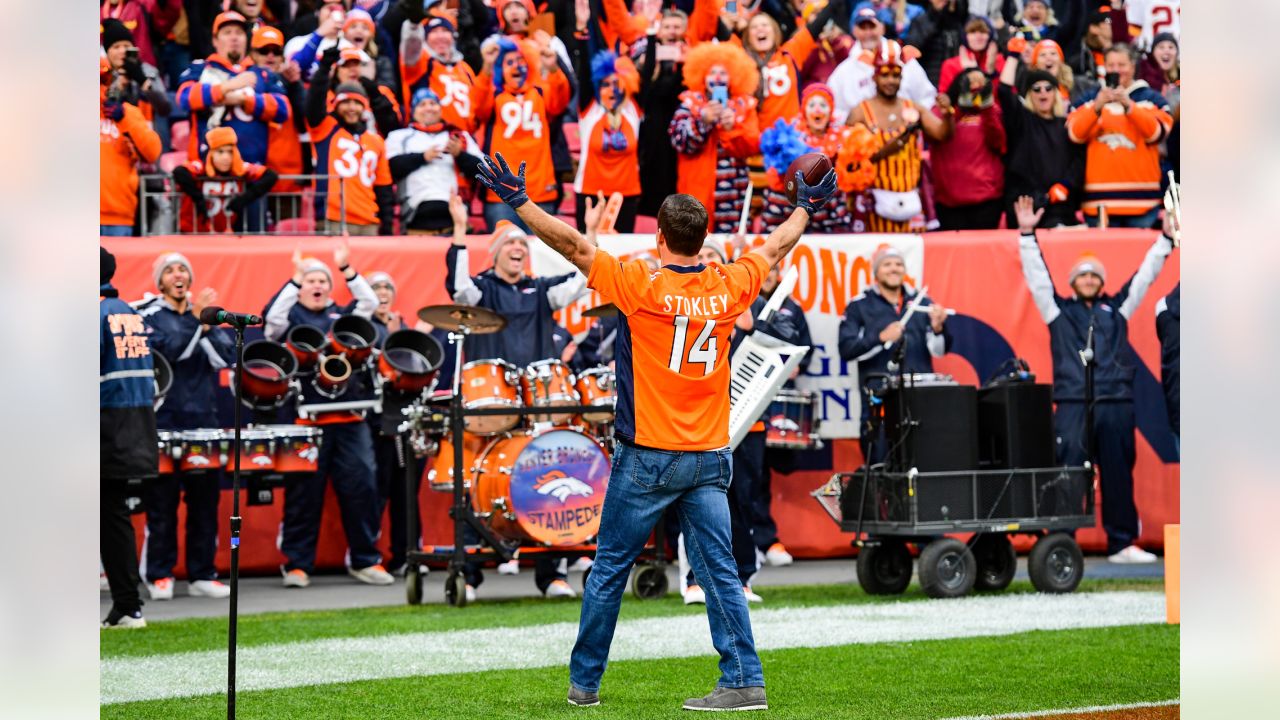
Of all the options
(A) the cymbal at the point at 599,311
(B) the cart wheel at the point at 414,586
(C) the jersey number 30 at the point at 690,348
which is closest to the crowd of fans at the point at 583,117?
(A) the cymbal at the point at 599,311

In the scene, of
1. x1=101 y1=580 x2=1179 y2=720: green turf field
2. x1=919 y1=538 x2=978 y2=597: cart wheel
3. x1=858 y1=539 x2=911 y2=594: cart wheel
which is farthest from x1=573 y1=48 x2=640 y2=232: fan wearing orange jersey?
x1=101 y1=580 x2=1179 y2=720: green turf field

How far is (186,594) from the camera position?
14.0 m

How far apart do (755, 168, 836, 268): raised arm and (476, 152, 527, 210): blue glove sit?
113 cm

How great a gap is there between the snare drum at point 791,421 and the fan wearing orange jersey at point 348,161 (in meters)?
4.06

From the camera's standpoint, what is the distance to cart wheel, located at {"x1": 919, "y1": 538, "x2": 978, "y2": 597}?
→ 12758 millimetres

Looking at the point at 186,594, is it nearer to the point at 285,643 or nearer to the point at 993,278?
the point at 285,643

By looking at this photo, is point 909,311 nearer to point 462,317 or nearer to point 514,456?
point 514,456

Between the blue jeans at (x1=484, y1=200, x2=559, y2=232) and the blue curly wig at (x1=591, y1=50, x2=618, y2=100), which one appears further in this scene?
the blue curly wig at (x1=591, y1=50, x2=618, y2=100)

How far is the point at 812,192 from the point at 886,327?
705cm

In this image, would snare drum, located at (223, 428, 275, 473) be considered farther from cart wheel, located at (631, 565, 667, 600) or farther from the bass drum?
cart wheel, located at (631, 565, 667, 600)

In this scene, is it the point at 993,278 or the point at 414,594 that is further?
the point at 993,278
